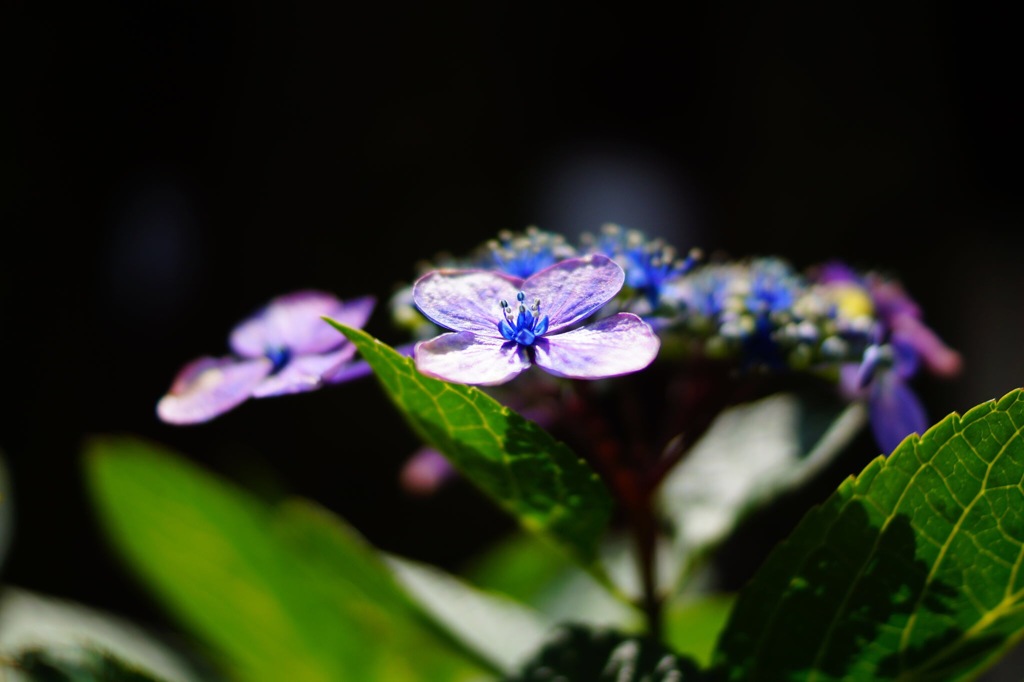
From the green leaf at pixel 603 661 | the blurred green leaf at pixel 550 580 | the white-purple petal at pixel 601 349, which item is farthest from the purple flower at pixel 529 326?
the blurred green leaf at pixel 550 580

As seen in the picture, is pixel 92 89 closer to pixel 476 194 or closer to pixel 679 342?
pixel 476 194

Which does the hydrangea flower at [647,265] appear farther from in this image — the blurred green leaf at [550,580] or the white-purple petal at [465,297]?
the blurred green leaf at [550,580]

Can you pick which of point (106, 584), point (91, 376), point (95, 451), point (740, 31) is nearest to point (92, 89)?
point (91, 376)

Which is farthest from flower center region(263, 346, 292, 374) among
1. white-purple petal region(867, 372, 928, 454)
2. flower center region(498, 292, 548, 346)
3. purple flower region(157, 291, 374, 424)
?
white-purple petal region(867, 372, 928, 454)

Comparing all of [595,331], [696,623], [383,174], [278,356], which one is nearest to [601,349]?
[595,331]

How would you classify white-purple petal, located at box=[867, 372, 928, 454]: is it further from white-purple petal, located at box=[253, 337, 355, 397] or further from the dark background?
the dark background
